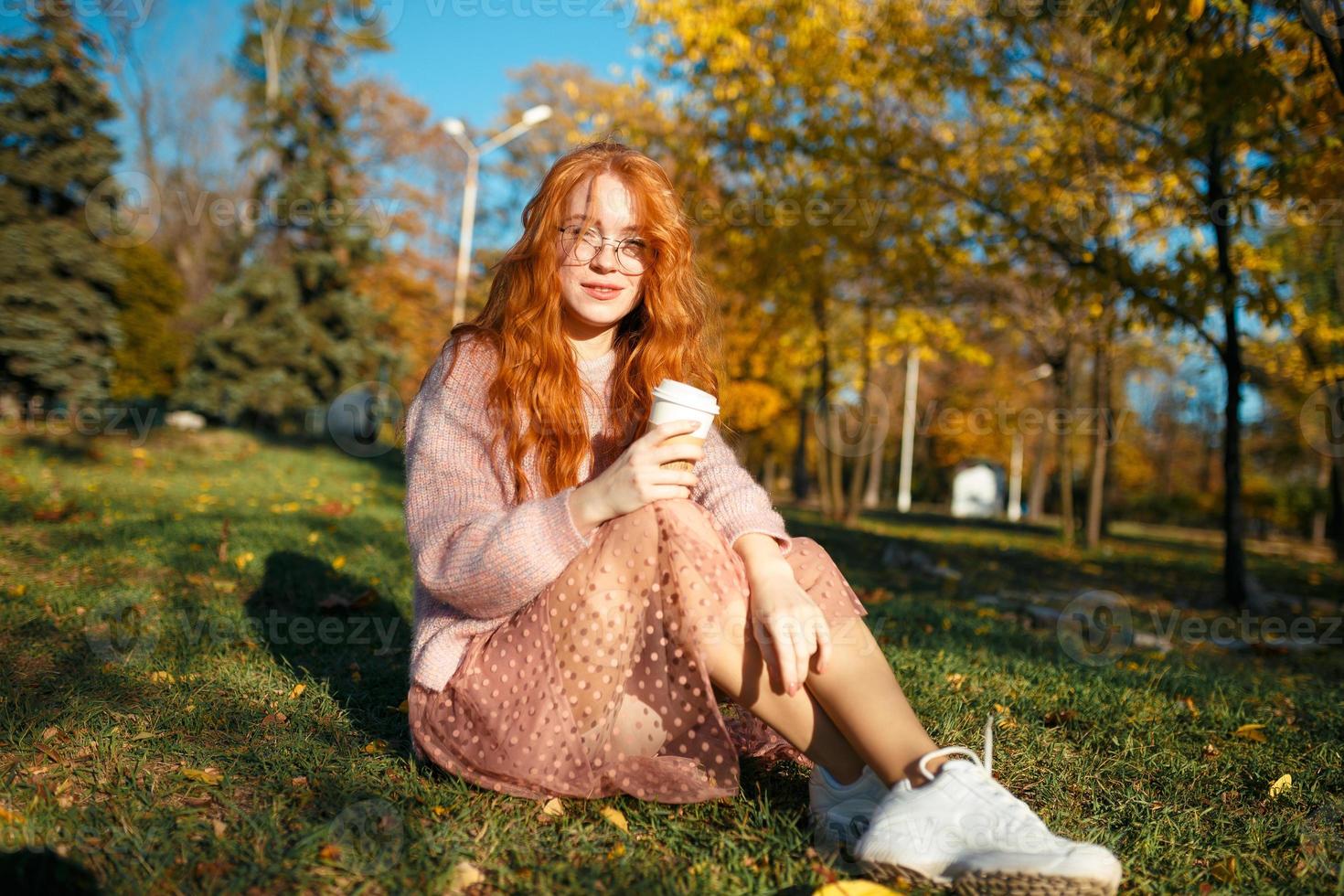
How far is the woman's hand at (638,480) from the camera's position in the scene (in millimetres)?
1675

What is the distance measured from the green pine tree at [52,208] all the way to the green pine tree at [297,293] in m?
2.11

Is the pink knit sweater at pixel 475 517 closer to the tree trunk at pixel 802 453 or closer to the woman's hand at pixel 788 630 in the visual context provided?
the woman's hand at pixel 788 630

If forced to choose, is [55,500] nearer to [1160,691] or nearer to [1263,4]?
[1160,691]

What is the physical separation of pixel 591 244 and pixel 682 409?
2.06 feet

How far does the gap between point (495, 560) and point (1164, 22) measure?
4601 millimetres

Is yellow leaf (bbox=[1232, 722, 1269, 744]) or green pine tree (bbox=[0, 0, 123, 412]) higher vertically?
green pine tree (bbox=[0, 0, 123, 412])

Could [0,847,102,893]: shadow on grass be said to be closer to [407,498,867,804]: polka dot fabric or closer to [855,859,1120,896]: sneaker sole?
[407,498,867,804]: polka dot fabric

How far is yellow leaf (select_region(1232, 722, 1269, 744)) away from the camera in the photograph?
2686mm

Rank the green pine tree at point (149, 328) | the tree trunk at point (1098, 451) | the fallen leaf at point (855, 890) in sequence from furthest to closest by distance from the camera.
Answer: the green pine tree at point (149, 328)
the tree trunk at point (1098, 451)
the fallen leaf at point (855, 890)

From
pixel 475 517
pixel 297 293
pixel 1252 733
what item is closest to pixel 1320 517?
pixel 297 293

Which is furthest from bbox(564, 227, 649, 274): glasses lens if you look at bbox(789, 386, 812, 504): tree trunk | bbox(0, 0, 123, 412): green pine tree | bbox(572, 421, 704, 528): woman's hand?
bbox(0, 0, 123, 412): green pine tree

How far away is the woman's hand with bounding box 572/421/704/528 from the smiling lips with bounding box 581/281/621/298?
1.83 ft

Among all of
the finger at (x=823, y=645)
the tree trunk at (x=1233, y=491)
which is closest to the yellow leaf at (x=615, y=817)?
the finger at (x=823, y=645)

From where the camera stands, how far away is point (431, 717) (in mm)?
1903
